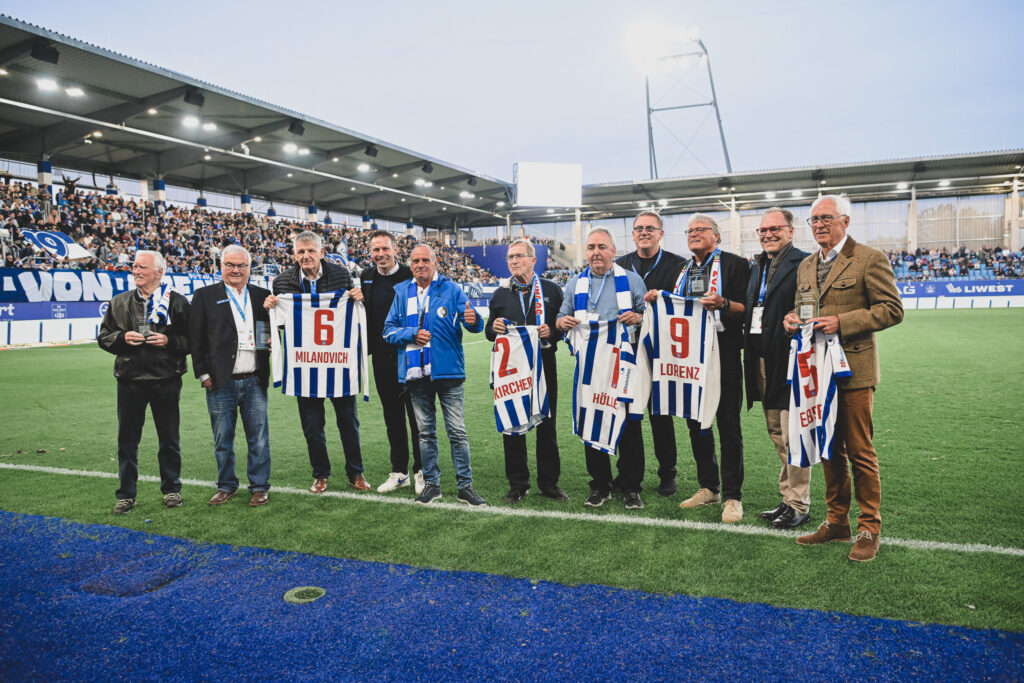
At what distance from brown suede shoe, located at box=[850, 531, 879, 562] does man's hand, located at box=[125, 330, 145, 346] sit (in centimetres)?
490

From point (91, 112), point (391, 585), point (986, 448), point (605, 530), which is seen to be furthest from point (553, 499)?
point (91, 112)

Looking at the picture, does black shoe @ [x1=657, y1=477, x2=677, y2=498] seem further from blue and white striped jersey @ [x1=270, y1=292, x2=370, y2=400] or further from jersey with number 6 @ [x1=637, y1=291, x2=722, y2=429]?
blue and white striped jersey @ [x1=270, y1=292, x2=370, y2=400]

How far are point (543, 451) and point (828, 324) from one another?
2.23 m

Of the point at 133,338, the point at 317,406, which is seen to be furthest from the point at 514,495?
the point at 133,338

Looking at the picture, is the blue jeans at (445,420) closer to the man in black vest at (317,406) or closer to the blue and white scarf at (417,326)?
the blue and white scarf at (417,326)

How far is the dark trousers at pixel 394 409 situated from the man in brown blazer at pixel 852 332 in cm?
298

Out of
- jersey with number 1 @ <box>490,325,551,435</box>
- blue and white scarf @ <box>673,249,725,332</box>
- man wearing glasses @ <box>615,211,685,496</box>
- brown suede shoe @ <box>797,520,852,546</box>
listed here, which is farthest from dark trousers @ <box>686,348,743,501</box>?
jersey with number 1 @ <box>490,325,551,435</box>

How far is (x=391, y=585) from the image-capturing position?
131 inches

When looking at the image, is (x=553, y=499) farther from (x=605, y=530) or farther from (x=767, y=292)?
(x=767, y=292)

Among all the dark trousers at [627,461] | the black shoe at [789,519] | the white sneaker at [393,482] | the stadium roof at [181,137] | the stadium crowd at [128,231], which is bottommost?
the white sneaker at [393,482]

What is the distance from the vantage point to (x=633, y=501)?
175 inches

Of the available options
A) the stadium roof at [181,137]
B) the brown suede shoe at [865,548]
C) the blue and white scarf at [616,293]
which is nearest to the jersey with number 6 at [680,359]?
the blue and white scarf at [616,293]

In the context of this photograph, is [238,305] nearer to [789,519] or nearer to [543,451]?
[543,451]

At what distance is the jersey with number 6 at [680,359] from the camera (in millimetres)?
Answer: 4293
